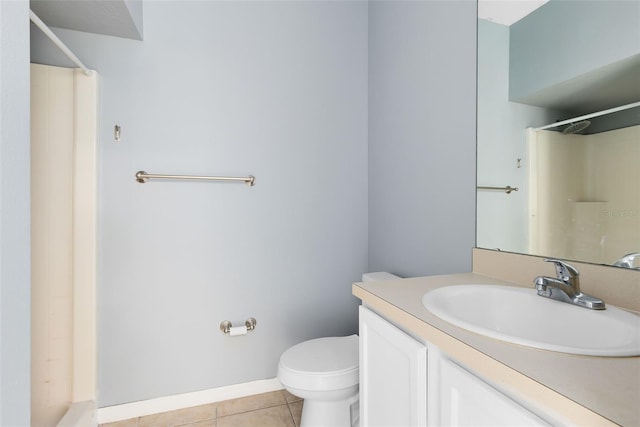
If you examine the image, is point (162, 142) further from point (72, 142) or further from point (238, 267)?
point (238, 267)

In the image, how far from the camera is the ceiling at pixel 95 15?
1389 mm

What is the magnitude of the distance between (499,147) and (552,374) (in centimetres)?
89

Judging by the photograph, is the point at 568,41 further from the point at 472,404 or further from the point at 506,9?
the point at 472,404

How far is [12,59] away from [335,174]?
1575 mm

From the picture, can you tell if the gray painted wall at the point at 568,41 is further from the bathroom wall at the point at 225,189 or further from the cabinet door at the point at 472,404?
the bathroom wall at the point at 225,189

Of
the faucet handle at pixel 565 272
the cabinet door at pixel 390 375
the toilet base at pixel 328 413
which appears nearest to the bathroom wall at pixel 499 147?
the faucet handle at pixel 565 272

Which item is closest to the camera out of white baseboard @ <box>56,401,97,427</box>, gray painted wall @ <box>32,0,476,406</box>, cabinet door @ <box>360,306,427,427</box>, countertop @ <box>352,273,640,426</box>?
countertop @ <box>352,273,640,426</box>

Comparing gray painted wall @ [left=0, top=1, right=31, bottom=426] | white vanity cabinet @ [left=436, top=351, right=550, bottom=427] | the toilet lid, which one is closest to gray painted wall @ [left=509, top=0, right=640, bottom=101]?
white vanity cabinet @ [left=436, top=351, right=550, bottom=427]

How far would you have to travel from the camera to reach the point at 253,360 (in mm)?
1894

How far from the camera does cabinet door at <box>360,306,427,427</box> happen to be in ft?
2.46

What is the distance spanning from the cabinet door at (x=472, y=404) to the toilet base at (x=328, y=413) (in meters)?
0.84

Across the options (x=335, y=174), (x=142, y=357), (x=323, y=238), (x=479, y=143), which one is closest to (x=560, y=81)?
(x=479, y=143)

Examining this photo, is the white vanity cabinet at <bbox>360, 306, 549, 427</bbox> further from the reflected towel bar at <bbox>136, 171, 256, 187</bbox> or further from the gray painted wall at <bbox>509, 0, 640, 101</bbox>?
the reflected towel bar at <bbox>136, 171, 256, 187</bbox>

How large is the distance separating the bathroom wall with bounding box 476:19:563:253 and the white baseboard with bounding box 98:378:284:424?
1454 mm
